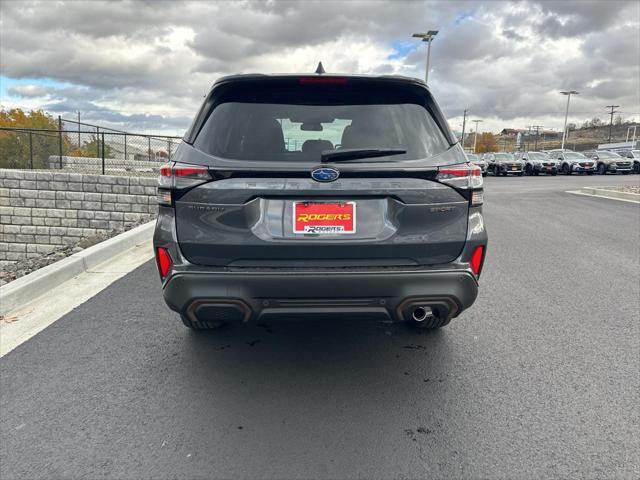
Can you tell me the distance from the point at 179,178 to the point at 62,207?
14.7 m

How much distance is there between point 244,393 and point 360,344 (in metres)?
1.10

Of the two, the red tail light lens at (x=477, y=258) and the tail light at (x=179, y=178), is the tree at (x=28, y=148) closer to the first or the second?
the tail light at (x=179, y=178)

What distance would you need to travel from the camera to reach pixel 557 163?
3419 centimetres

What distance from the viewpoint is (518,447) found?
2.52 meters

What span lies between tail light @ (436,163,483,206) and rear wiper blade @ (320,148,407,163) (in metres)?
0.28

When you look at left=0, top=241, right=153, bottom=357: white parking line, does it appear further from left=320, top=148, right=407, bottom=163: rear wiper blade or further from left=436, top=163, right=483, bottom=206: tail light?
left=436, top=163, right=483, bottom=206: tail light

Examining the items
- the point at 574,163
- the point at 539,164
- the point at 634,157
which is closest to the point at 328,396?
the point at 539,164

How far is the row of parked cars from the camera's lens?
33875 mm

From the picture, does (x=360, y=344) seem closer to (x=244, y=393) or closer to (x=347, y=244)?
(x=244, y=393)

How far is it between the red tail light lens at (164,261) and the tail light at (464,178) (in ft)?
5.35

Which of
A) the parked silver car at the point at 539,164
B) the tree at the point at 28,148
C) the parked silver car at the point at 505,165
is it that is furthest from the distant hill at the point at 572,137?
the tree at the point at 28,148

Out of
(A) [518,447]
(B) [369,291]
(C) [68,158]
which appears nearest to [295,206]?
(B) [369,291]

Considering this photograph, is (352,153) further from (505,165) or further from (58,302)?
(505,165)

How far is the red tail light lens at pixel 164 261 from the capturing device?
2.86 metres
